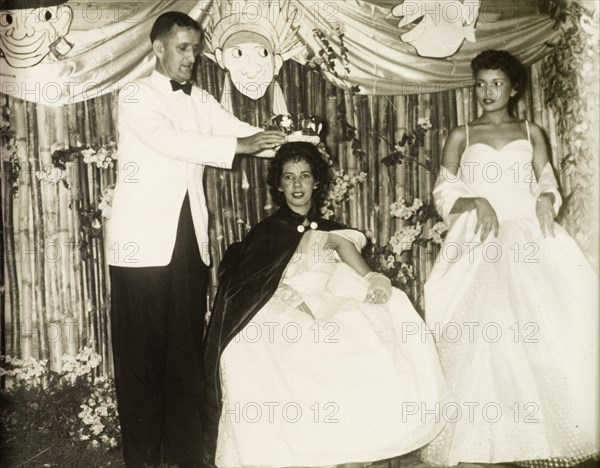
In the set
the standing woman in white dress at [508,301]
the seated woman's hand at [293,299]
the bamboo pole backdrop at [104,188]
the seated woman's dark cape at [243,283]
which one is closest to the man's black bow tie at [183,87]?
the bamboo pole backdrop at [104,188]

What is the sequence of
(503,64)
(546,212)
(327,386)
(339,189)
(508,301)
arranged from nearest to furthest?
(327,386), (508,301), (546,212), (503,64), (339,189)

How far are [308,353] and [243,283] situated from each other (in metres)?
0.48

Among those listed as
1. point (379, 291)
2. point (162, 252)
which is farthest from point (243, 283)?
point (379, 291)

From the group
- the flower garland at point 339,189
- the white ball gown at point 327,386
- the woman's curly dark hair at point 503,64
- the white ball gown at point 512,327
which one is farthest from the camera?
the flower garland at point 339,189

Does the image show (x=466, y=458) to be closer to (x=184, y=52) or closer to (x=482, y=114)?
(x=482, y=114)

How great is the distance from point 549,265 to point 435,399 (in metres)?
0.90

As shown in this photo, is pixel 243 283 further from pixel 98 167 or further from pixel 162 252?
pixel 98 167

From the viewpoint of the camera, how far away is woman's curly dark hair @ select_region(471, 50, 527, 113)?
11.5ft

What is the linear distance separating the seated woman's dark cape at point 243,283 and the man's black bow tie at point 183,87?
72cm

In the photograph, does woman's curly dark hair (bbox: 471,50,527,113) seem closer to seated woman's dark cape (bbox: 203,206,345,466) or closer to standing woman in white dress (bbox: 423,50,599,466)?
standing woman in white dress (bbox: 423,50,599,466)

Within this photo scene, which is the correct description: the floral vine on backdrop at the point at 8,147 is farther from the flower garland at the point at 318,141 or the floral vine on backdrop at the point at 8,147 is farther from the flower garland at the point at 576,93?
the flower garland at the point at 576,93

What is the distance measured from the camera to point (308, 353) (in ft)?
9.90

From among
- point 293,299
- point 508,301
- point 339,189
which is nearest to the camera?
point 293,299

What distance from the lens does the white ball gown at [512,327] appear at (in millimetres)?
3129
